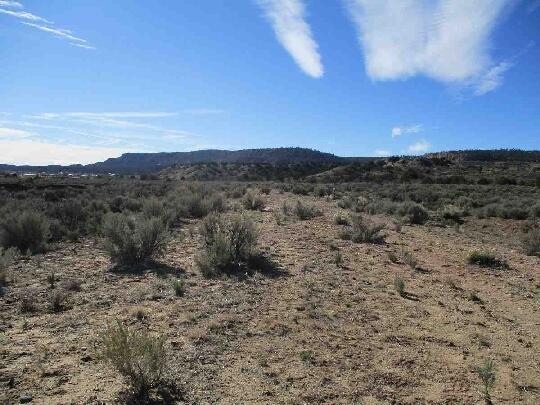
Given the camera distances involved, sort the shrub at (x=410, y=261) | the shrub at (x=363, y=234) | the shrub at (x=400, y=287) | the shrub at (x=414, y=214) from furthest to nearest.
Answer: the shrub at (x=414, y=214) < the shrub at (x=363, y=234) < the shrub at (x=410, y=261) < the shrub at (x=400, y=287)

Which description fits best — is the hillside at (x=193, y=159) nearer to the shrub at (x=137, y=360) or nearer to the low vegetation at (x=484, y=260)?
the low vegetation at (x=484, y=260)

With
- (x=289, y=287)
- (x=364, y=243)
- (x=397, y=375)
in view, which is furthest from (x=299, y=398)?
(x=364, y=243)

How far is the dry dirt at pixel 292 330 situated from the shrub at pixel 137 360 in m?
0.27

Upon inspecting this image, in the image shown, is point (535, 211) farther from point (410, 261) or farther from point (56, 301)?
point (56, 301)

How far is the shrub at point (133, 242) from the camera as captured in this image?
10602mm

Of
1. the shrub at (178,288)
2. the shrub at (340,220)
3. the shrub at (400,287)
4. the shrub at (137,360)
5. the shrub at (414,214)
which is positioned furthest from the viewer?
the shrub at (414,214)

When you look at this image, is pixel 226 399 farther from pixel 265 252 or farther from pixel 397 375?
pixel 265 252

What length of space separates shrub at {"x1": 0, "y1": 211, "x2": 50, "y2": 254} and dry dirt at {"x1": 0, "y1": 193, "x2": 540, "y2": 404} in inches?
38.3

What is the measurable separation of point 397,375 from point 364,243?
8852mm

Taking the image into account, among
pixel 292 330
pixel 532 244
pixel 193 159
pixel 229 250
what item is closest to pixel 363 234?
pixel 532 244

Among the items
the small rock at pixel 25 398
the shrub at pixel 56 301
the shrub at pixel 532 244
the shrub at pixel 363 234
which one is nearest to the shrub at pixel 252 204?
the shrub at pixel 363 234

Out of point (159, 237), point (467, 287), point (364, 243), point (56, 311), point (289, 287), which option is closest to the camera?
point (56, 311)

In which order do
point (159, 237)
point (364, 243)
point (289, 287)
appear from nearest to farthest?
point (289, 287) → point (159, 237) → point (364, 243)

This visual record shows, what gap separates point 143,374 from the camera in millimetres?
4816
